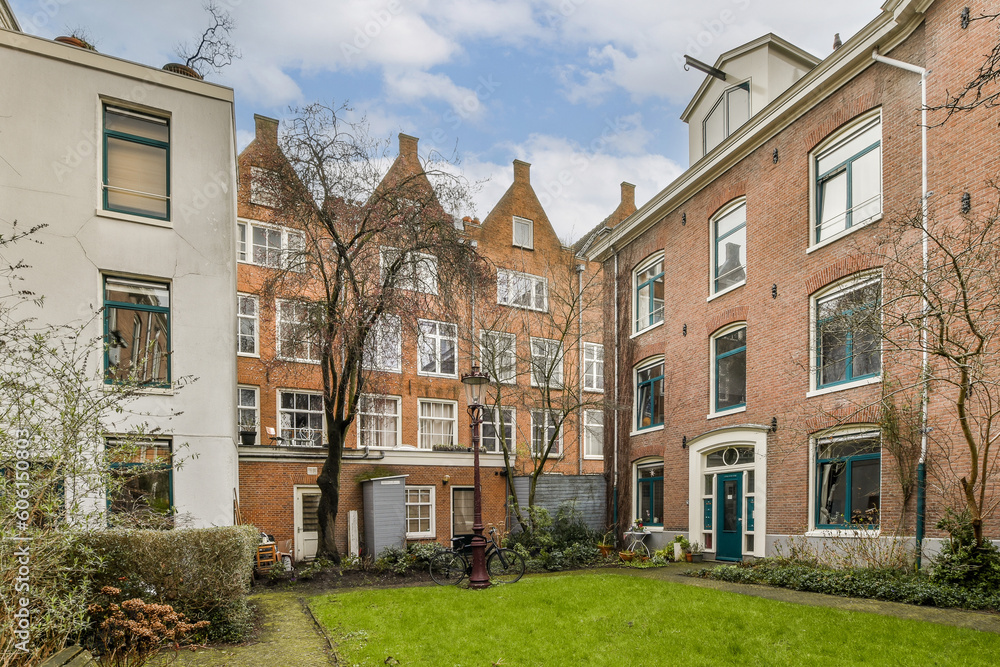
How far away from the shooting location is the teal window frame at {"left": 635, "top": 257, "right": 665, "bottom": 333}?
1969cm

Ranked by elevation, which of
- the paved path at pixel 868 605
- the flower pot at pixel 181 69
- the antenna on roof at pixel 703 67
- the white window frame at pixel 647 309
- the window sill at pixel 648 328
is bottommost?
the paved path at pixel 868 605

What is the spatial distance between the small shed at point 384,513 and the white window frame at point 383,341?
16.8ft

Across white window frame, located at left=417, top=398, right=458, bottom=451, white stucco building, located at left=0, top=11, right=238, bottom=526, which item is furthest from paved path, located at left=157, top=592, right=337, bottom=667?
white window frame, located at left=417, top=398, right=458, bottom=451

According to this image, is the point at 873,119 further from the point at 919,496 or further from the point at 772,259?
the point at 919,496

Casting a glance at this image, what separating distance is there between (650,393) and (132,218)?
14.2m

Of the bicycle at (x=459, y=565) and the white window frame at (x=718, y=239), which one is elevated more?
the white window frame at (x=718, y=239)

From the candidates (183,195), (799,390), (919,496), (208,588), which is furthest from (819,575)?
(183,195)

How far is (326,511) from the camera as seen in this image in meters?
16.4

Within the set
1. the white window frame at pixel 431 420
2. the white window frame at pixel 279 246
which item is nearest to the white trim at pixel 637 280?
the white window frame at pixel 431 420

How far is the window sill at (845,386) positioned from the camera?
40.0ft

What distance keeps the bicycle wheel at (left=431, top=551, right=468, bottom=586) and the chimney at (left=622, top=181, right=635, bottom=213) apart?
23.9 meters

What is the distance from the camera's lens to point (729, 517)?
15883mm

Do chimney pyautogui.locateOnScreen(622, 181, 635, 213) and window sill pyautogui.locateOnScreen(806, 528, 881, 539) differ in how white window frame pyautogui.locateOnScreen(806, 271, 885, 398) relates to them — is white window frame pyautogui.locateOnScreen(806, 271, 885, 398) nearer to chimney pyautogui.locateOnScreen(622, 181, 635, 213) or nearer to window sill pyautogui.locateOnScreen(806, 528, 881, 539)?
window sill pyautogui.locateOnScreen(806, 528, 881, 539)

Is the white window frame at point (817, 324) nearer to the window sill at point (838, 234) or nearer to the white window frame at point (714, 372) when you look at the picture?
the window sill at point (838, 234)
